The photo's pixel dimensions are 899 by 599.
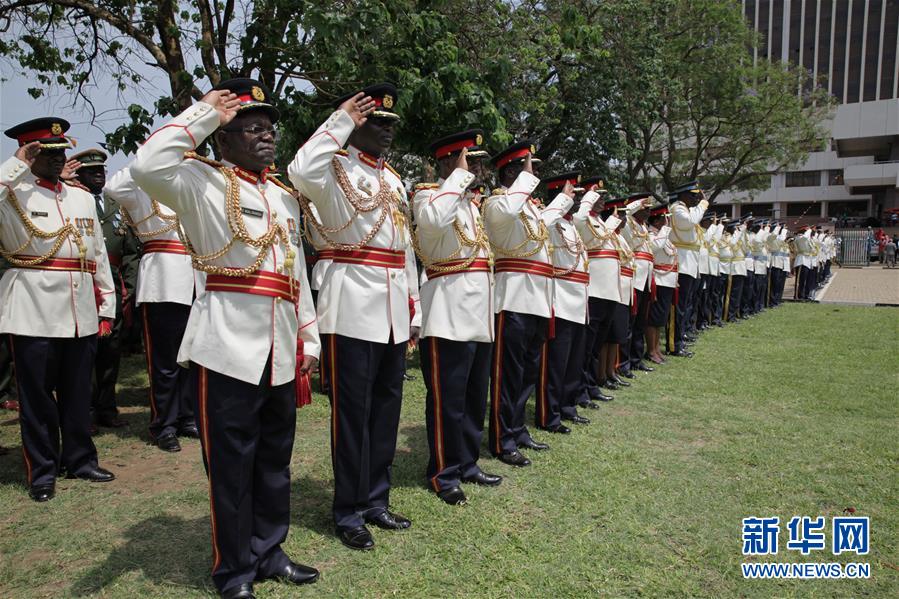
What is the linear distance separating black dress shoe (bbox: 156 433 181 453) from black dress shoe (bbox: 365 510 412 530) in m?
2.09

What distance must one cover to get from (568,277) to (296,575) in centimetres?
330

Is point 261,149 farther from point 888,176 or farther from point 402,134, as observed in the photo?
point 888,176

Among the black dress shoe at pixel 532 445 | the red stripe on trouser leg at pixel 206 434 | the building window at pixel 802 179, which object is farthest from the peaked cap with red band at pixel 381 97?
the building window at pixel 802 179

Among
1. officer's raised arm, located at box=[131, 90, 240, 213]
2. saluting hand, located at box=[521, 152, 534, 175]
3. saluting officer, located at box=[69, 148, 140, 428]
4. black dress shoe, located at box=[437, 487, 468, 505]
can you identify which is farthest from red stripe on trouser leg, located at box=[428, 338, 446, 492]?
saluting officer, located at box=[69, 148, 140, 428]

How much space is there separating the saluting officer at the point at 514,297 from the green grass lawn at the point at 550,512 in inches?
13.1

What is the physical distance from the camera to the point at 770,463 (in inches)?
188

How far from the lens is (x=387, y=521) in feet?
11.9

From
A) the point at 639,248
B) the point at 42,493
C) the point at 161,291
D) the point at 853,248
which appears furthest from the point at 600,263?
the point at 853,248

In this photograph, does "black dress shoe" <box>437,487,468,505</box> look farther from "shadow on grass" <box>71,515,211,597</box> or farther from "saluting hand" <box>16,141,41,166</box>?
"saluting hand" <box>16,141,41,166</box>

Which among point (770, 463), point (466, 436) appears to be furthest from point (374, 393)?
point (770, 463)

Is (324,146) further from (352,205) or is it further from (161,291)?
(161,291)

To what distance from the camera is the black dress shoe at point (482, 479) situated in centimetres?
431

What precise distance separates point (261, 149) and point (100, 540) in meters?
2.20

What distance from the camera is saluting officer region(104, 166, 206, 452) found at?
16.1 ft
